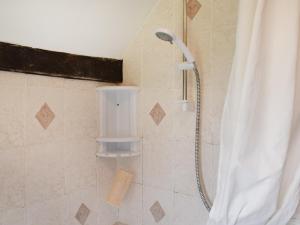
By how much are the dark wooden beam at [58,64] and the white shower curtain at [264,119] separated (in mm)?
666

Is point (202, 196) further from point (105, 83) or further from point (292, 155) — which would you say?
point (105, 83)

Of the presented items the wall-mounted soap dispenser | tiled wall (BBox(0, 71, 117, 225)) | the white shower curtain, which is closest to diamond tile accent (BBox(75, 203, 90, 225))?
tiled wall (BBox(0, 71, 117, 225))

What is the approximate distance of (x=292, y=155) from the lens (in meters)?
0.93

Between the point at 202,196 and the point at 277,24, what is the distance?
2.22ft

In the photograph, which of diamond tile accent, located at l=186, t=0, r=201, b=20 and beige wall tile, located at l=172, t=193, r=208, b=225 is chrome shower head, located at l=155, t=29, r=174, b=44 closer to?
diamond tile accent, located at l=186, t=0, r=201, b=20

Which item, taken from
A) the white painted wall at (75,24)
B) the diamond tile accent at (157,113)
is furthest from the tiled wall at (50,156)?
the diamond tile accent at (157,113)

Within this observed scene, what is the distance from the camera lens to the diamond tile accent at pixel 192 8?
1236 mm

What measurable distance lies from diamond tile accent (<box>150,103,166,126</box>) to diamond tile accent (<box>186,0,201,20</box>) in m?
0.40

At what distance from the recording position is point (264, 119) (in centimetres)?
91

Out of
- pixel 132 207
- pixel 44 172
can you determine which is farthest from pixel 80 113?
pixel 132 207

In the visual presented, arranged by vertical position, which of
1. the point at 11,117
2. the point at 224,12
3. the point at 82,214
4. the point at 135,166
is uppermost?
the point at 224,12

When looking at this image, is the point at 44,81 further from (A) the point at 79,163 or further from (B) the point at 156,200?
(B) the point at 156,200

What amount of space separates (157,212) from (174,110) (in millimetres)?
465

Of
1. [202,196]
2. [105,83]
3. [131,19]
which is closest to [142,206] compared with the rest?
[202,196]
